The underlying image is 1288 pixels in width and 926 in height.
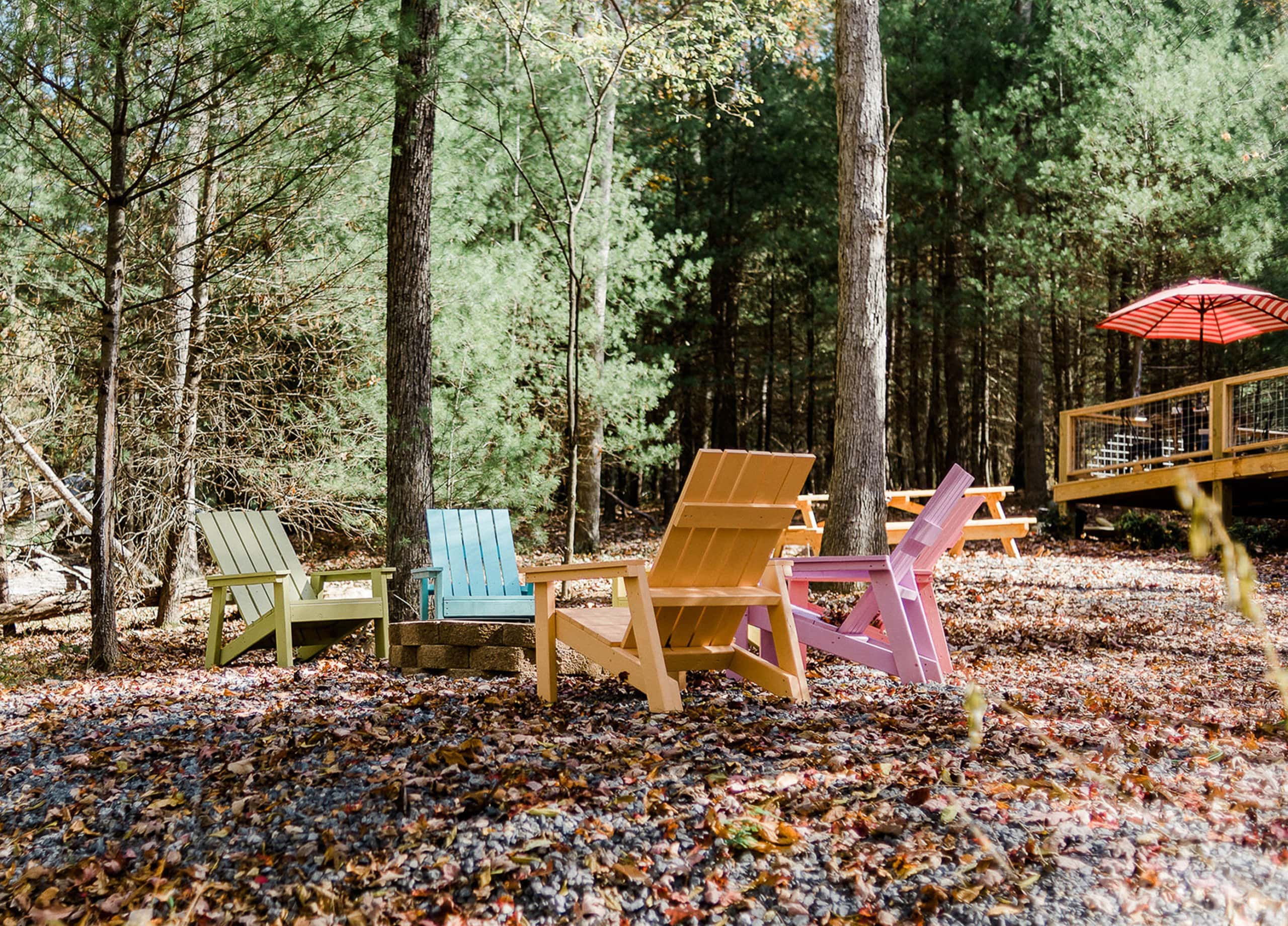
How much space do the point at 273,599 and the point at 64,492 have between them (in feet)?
10.8

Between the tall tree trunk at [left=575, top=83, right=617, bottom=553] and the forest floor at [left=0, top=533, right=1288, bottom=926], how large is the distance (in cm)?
895

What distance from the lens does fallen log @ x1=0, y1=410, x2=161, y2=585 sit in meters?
7.93

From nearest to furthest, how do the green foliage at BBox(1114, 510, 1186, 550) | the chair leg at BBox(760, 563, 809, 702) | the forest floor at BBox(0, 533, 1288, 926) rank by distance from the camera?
1. the forest floor at BBox(0, 533, 1288, 926)
2. the chair leg at BBox(760, 563, 809, 702)
3. the green foliage at BBox(1114, 510, 1186, 550)

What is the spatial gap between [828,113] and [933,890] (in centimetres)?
1706

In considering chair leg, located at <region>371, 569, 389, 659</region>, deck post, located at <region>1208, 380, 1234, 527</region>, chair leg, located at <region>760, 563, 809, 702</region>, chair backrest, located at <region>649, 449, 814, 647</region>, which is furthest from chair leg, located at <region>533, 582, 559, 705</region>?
deck post, located at <region>1208, 380, 1234, 527</region>

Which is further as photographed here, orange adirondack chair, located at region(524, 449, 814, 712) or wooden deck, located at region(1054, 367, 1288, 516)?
wooden deck, located at region(1054, 367, 1288, 516)

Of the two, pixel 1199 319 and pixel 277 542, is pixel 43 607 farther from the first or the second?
pixel 1199 319

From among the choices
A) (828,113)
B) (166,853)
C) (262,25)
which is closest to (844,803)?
(166,853)

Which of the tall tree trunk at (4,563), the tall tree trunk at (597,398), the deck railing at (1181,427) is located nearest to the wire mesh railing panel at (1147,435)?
the deck railing at (1181,427)

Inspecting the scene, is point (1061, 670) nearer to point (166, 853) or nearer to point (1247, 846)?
point (1247, 846)

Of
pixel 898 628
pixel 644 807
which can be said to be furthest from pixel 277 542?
pixel 644 807

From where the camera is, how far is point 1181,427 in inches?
456

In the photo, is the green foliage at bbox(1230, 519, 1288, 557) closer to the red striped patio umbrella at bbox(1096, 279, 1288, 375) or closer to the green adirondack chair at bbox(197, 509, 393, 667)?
the red striped patio umbrella at bbox(1096, 279, 1288, 375)

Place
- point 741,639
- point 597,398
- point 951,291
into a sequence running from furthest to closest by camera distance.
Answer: point 951,291 → point 597,398 → point 741,639
